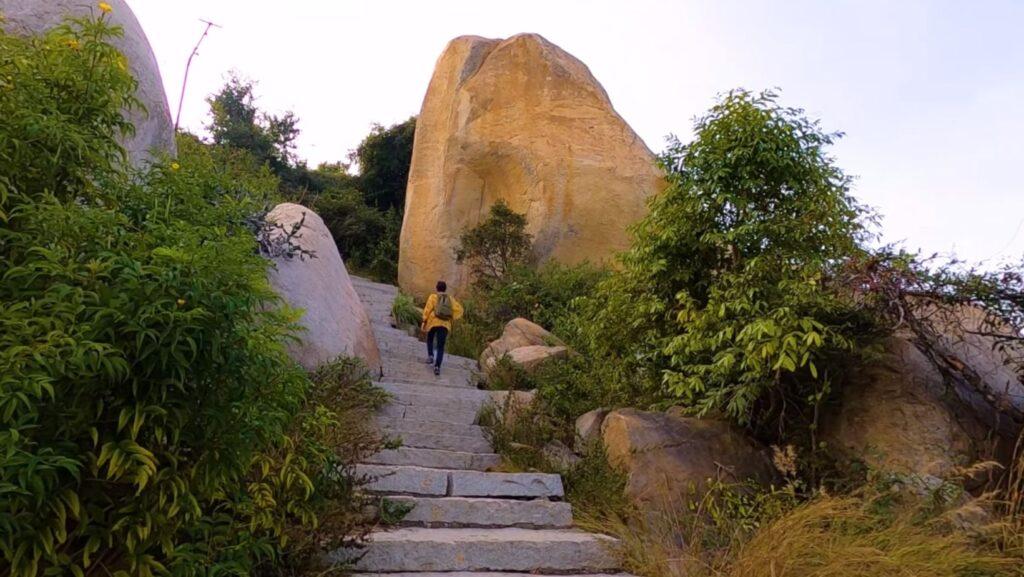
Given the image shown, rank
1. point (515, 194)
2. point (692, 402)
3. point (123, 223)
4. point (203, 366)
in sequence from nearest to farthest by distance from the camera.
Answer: point (203, 366) < point (123, 223) < point (692, 402) < point (515, 194)

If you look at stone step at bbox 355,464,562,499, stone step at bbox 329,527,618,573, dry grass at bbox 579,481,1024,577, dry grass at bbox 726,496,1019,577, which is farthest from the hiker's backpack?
dry grass at bbox 726,496,1019,577


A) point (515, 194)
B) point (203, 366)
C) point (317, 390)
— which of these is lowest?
point (317, 390)

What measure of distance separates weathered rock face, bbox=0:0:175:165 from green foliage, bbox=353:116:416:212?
46.3 ft

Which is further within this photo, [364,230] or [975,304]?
[364,230]

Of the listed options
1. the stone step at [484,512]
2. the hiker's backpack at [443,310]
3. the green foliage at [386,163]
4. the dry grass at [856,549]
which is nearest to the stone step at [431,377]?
the hiker's backpack at [443,310]

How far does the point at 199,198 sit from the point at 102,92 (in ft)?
2.01

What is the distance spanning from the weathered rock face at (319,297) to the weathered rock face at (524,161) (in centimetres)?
669

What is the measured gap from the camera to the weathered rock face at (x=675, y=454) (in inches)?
200

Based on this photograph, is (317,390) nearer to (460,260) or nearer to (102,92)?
(102,92)

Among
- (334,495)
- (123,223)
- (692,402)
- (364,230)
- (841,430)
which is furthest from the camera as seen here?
(364,230)

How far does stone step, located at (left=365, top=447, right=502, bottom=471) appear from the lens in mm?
5719

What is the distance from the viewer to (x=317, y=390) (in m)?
5.45

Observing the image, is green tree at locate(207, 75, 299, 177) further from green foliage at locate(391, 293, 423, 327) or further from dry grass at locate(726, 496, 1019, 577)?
dry grass at locate(726, 496, 1019, 577)

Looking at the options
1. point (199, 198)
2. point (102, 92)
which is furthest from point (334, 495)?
point (102, 92)
